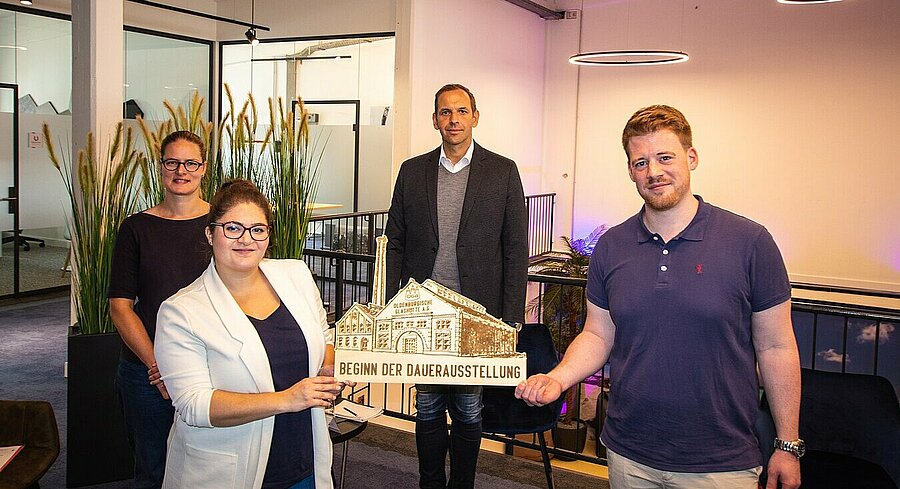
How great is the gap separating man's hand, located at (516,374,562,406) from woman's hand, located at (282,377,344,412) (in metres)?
0.50

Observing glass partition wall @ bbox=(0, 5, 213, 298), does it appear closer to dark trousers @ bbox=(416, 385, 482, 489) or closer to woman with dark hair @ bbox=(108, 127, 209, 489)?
woman with dark hair @ bbox=(108, 127, 209, 489)

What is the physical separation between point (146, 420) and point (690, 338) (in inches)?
74.5

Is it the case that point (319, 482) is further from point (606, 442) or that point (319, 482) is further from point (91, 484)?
point (91, 484)

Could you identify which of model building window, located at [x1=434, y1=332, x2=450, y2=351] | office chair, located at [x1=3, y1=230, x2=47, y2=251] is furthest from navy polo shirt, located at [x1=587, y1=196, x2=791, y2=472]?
office chair, located at [x1=3, y1=230, x2=47, y2=251]

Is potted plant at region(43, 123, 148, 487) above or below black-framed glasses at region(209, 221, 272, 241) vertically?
below

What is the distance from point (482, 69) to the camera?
9.64 metres

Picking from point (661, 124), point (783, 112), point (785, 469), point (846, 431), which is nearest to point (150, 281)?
point (661, 124)

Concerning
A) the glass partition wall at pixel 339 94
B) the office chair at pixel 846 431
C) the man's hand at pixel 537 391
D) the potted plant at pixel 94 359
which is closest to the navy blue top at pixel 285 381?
the man's hand at pixel 537 391

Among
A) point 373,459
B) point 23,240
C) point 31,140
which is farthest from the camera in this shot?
point 23,240

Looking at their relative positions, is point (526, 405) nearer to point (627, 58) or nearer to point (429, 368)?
point (429, 368)

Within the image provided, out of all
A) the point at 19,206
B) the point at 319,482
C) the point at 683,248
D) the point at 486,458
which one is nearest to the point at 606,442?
the point at 683,248

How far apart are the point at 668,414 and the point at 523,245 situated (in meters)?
1.25

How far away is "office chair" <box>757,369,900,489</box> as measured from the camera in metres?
2.90

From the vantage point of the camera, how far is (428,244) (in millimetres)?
3111
